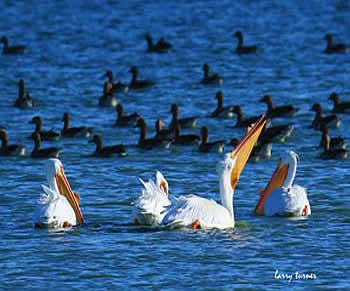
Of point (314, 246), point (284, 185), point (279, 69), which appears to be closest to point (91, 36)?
point (279, 69)

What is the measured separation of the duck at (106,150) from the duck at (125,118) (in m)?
2.15

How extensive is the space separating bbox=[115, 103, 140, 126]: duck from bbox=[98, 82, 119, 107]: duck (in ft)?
4.81

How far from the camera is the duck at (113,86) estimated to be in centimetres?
2393

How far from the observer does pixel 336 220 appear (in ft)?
47.1

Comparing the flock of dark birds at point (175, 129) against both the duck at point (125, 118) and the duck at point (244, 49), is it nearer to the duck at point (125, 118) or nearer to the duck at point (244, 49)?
the duck at point (125, 118)

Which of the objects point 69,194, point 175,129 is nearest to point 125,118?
point 175,129

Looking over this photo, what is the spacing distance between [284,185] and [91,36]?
17.5 metres

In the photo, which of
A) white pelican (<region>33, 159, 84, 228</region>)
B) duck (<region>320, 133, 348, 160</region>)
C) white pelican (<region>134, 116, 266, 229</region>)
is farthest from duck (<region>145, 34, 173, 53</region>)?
white pelican (<region>134, 116, 266, 229</region>)

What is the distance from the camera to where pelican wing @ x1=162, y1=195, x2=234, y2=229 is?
44.1 feet

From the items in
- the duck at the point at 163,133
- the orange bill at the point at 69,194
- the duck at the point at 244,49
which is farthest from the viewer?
the duck at the point at 244,49

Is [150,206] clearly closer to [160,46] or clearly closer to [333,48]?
[333,48]

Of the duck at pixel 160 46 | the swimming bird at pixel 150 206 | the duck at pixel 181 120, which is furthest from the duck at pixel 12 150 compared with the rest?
the duck at pixel 160 46

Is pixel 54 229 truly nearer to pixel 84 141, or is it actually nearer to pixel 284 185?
pixel 284 185

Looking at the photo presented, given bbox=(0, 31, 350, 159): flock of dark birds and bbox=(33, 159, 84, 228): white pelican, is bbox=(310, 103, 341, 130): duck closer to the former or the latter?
bbox=(0, 31, 350, 159): flock of dark birds
